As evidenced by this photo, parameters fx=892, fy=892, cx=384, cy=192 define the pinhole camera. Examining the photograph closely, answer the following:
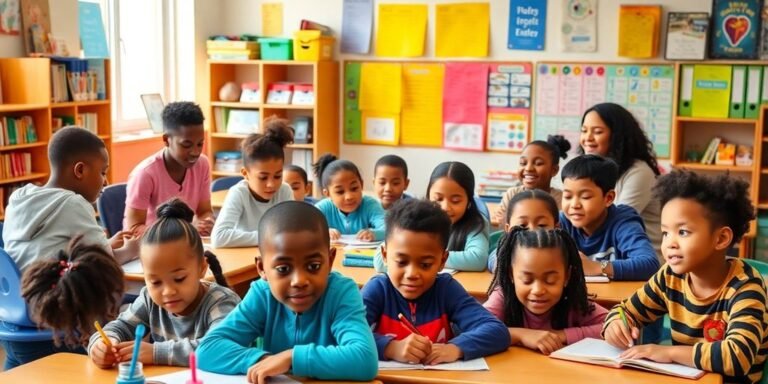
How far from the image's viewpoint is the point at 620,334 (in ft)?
7.68

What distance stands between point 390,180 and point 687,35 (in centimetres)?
274

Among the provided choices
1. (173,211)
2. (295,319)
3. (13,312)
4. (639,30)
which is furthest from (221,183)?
(295,319)

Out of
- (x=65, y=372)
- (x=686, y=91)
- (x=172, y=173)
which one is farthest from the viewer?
(x=686, y=91)

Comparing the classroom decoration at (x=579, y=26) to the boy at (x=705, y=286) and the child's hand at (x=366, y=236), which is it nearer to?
the child's hand at (x=366, y=236)

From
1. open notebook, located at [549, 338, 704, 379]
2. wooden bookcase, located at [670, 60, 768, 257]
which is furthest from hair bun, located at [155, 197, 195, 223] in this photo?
wooden bookcase, located at [670, 60, 768, 257]

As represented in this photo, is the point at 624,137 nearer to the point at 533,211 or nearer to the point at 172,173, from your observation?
the point at 533,211

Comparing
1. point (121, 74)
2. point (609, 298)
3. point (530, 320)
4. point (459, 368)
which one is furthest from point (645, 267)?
point (121, 74)

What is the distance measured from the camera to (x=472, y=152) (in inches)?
260

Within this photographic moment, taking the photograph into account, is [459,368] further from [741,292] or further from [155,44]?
[155,44]

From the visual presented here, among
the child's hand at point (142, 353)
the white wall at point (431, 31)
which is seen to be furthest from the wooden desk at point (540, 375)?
the white wall at point (431, 31)

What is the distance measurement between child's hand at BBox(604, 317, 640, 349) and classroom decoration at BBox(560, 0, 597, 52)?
4.07 m

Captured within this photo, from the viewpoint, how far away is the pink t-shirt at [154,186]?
3.96 meters

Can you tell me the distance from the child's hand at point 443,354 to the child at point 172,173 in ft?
6.46

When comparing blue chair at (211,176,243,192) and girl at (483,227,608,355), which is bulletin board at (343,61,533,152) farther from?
girl at (483,227,608,355)
